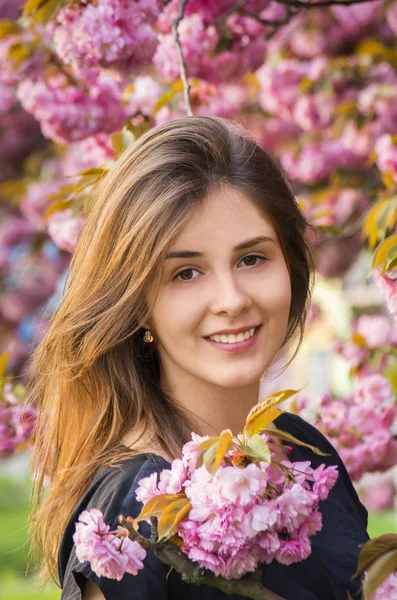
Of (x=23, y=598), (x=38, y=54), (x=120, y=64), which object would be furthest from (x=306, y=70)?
(x=23, y=598)

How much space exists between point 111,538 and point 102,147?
6.22ft

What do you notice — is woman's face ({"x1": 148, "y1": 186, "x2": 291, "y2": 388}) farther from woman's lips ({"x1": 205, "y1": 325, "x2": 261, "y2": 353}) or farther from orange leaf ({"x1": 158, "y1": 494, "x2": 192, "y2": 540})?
orange leaf ({"x1": 158, "y1": 494, "x2": 192, "y2": 540})

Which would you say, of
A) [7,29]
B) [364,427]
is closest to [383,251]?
[364,427]

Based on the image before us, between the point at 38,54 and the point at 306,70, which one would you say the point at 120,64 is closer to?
the point at 38,54

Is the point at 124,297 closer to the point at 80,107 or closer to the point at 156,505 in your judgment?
the point at 156,505

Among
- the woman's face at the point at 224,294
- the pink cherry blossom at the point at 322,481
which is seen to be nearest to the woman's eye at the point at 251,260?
the woman's face at the point at 224,294

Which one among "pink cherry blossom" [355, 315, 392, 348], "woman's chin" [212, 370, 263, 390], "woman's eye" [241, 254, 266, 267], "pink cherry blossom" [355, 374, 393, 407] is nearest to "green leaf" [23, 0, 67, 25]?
"woman's eye" [241, 254, 266, 267]

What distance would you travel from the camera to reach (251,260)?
1.61 m

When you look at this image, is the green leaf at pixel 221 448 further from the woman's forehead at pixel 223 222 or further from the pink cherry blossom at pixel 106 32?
the pink cherry blossom at pixel 106 32

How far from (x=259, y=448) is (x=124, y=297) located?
59cm

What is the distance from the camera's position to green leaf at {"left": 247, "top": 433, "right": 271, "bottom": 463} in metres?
1.11

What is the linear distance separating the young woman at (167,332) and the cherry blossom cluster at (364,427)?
0.65 m

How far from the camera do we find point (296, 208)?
1.89 metres

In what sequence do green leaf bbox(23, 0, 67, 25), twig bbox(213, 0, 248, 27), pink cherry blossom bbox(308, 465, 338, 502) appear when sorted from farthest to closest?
twig bbox(213, 0, 248, 27), green leaf bbox(23, 0, 67, 25), pink cherry blossom bbox(308, 465, 338, 502)
